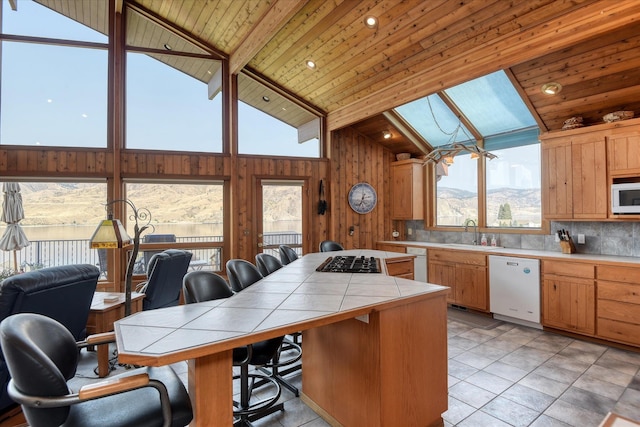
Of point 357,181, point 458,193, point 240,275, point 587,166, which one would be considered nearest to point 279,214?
point 357,181

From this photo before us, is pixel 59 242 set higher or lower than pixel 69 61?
lower

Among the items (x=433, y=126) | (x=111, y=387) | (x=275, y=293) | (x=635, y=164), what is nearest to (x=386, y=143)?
(x=433, y=126)

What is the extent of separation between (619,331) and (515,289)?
104 centimetres

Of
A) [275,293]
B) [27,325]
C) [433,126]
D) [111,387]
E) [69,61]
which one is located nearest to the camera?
[111,387]

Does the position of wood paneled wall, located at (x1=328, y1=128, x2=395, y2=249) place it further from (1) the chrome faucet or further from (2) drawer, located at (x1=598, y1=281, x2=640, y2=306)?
(2) drawer, located at (x1=598, y1=281, x2=640, y2=306)

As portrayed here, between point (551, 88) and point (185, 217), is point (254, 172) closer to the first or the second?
point (185, 217)

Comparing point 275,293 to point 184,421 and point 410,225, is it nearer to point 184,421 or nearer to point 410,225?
point 184,421

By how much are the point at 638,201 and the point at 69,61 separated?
7200mm

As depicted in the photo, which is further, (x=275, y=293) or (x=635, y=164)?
(x=635, y=164)

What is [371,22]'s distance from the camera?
380 cm

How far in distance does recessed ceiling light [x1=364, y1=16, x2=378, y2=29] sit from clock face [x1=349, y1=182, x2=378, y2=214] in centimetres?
281

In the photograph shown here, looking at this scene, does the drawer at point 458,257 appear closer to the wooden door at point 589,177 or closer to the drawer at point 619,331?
the wooden door at point 589,177

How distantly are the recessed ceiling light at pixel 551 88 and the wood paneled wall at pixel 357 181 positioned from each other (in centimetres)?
292

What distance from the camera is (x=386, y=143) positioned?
6.39 metres
